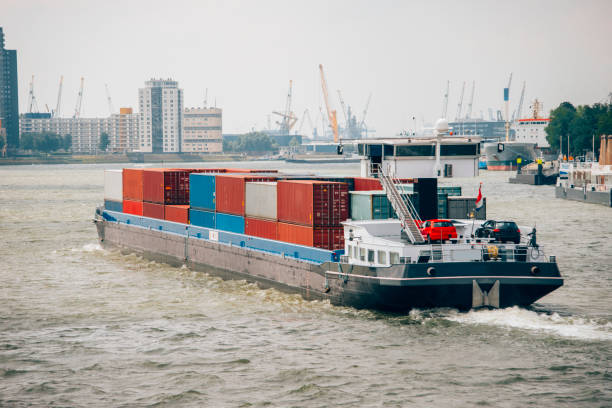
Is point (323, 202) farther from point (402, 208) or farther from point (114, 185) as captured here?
point (114, 185)

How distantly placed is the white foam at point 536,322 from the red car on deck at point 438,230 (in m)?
3.29

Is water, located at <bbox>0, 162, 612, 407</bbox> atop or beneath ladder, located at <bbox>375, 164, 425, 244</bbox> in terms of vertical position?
beneath

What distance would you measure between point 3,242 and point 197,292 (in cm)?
2989

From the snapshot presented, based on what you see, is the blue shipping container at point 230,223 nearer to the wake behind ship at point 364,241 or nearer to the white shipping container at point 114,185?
the wake behind ship at point 364,241

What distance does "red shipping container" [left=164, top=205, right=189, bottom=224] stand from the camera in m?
51.9

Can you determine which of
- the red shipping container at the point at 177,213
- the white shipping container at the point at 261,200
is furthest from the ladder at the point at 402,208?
the red shipping container at the point at 177,213

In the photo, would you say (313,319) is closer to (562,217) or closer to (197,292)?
(197,292)

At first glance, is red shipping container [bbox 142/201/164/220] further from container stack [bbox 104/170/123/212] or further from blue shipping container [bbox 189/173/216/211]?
container stack [bbox 104/170/123/212]

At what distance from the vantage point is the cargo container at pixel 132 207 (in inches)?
2319

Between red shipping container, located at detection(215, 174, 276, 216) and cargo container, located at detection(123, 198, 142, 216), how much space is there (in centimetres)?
1299

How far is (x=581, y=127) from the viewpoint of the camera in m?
→ 173

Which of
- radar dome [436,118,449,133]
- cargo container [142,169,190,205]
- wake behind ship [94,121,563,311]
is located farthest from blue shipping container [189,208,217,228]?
radar dome [436,118,449,133]

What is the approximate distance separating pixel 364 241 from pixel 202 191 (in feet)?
56.2

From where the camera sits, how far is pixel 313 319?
112 ft
